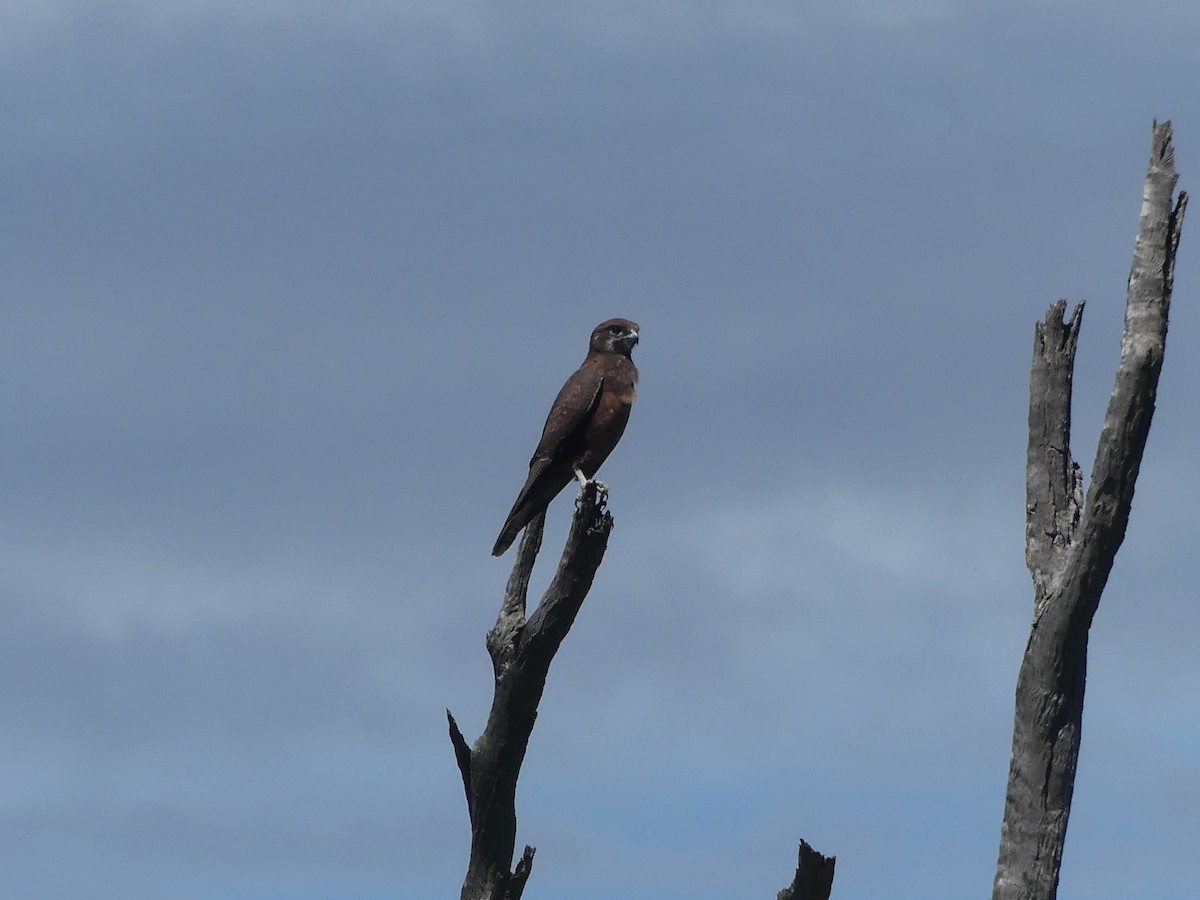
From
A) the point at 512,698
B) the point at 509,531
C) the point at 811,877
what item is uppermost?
the point at 509,531

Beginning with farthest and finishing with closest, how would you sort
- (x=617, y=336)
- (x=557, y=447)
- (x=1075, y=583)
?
(x=617, y=336) → (x=557, y=447) → (x=1075, y=583)

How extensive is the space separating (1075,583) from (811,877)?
2262 millimetres

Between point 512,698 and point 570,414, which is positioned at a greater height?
point 570,414

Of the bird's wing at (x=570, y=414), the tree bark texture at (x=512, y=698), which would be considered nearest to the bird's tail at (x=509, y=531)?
the bird's wing at (x=570, y=414)

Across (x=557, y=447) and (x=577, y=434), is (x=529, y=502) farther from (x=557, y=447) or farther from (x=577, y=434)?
(x=577, y=434)

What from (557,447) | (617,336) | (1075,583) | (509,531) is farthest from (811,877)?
(617,336)

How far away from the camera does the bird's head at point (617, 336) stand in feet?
42.6

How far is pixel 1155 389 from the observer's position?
8.10 meters

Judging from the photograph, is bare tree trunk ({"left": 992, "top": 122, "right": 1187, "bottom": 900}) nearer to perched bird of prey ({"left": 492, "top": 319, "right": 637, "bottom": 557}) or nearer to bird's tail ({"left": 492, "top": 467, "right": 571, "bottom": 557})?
bird's tail ({"left": 492, "top": 467, "right": 571, "bottom": 557})

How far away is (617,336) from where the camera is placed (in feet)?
42.7

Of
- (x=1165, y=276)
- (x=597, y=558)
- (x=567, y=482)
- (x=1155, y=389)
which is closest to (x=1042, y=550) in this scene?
(x=1155, y=389)

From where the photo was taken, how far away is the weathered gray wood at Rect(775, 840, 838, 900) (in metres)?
6.95

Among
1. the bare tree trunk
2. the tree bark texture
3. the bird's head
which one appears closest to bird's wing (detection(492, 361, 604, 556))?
the bird's head

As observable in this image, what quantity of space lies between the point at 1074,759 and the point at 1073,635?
0.65 m
